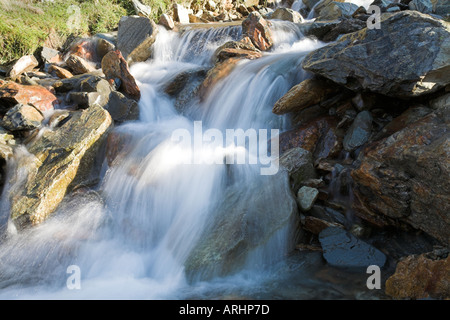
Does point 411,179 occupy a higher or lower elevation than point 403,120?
lower

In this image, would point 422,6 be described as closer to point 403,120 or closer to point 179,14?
point 403,120

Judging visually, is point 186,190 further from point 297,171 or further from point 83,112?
point 83,112

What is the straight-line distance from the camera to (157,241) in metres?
3.94

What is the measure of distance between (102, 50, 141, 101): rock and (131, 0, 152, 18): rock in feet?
15.4

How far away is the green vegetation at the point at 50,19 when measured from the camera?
779 centimetres

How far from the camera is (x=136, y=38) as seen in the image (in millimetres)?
8547

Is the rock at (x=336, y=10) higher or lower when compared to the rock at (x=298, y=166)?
higher

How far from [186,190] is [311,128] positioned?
6.86 ft

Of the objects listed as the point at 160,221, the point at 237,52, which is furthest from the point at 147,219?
→ the point at 237,52

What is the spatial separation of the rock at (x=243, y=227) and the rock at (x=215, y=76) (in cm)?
316

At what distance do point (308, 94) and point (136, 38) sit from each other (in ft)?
19.6

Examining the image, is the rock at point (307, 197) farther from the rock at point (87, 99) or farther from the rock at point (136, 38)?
the rock at point (136, 38)

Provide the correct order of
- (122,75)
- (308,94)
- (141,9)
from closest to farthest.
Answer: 1. (308,94)
2. (122,75)
3. (141,9)

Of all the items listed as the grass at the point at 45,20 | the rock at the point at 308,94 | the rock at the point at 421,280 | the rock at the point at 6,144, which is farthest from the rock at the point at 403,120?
the grass at the point at 45,20
